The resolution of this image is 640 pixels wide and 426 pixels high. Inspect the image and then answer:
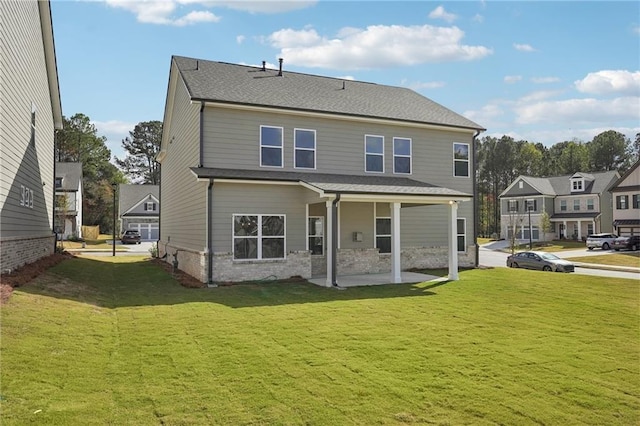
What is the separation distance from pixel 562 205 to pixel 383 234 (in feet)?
148

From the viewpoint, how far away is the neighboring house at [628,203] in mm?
42781

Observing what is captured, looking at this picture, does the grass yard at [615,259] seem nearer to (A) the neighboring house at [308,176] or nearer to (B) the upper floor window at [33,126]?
(A) the neighboring house at [308,176]

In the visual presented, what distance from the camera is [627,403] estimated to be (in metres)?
5.60

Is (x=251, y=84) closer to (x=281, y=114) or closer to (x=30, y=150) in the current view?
(x=281, y=114)

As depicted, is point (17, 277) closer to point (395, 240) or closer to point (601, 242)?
point (395, 240)

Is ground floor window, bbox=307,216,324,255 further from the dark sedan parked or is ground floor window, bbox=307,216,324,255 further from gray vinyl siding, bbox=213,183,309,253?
the dark sedan parked

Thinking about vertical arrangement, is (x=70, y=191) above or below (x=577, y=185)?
below

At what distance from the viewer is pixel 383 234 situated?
62.1ft

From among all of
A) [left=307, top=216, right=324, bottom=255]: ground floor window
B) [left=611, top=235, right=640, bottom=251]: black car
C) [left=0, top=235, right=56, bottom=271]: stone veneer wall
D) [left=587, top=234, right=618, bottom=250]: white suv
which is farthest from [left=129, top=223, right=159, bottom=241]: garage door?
[left=611, top=235, right=640, bottom=251]: black car

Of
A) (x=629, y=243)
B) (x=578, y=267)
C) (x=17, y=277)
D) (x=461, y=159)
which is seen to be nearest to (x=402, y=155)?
(x=461, y=159)

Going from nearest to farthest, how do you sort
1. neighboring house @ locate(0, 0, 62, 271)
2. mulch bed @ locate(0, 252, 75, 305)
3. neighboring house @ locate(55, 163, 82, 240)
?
mulch bed @ locate(0, 252, 75, 305) → neighboring house @ locate(0, 0, 62, 271) → neighboring house @ locate(55, 163, 82, 240)

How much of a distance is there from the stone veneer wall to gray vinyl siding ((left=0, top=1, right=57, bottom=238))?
24 cm

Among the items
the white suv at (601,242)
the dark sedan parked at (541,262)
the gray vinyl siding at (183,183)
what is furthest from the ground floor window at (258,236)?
the white suv at (601,242)

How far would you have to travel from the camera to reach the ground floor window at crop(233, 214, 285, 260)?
15.8 meters
